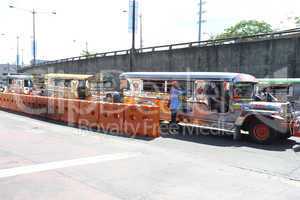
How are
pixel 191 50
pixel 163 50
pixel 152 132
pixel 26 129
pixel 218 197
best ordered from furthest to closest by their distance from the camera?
1. pixel 163 50
2. pixel 191 50
3. pixel 26 129
4. pixel 152 132
5. pixel 218 197

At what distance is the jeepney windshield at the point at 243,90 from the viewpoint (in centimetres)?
1166

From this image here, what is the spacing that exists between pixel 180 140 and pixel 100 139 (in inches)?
100

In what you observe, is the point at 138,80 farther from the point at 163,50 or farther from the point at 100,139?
the point at 163,50

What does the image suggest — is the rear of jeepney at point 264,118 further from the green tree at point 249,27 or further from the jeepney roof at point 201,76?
the green tree at point 249,27

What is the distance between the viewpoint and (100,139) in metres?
10.9

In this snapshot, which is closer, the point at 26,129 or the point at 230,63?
the point at 26,129

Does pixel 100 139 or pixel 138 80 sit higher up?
pixel 138 80

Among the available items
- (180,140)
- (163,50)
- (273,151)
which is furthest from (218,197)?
(163,50)

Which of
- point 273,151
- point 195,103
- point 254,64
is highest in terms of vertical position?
point 254,64

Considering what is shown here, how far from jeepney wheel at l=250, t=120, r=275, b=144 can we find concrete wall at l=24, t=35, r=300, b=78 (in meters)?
12.2

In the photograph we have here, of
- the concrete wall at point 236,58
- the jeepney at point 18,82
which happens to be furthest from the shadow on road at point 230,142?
the jeepney at point 18,82

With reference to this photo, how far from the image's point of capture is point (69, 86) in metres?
29.9

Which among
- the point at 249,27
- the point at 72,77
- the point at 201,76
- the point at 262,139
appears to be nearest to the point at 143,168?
the point at 262,139

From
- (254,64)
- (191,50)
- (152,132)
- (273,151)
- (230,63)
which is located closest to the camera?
(273,151)
